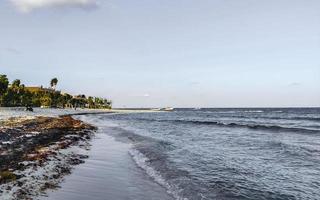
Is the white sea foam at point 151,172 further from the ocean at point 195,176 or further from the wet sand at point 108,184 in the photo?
the wet sand at point 108,184

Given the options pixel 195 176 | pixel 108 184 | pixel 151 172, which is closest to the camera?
pixel 108 184

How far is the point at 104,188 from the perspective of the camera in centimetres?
1484

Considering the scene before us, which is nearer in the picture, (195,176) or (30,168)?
(30,168)

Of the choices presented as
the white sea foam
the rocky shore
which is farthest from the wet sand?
the rocky shore

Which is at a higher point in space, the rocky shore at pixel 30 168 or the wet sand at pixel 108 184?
the rocky shore at pixel 30 168

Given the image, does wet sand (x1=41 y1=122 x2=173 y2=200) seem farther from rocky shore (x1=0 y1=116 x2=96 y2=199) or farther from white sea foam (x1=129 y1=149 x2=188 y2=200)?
rocky shore (x1=0 y1=116 x2=96 y2=199)

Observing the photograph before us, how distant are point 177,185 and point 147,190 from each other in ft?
6.75

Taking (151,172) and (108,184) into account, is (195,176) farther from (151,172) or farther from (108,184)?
(108,184)

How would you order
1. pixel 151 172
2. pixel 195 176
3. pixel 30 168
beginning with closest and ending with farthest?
pixel 30 168 → pixel 195 176 → pixel 151 172

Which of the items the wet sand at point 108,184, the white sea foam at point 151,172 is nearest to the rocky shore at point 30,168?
the wet sand at point 108,184

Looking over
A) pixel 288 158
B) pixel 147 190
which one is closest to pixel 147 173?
pixel 147 190

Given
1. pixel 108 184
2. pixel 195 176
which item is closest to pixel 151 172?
pixel 195 176

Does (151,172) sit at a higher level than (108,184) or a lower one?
lower

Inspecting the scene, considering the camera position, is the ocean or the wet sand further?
the ocean
